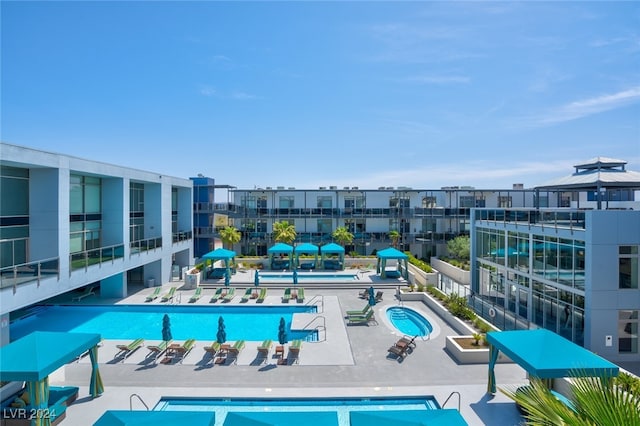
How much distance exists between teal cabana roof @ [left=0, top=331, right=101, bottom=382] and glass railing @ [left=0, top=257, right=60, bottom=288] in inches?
165

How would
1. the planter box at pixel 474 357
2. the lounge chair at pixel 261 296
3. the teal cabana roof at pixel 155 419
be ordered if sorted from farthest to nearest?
the lounge chair at pixel 261 296 < the planter box at pixel 474 357 < the teal cabana roof at pixel 155 419

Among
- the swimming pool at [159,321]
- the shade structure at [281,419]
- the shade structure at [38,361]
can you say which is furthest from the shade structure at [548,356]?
the shade structure at [38,361]

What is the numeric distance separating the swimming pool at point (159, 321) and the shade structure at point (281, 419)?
9221 millimetres

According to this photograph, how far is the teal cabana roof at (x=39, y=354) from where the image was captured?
29.5 feet

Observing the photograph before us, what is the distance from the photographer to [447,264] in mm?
30406

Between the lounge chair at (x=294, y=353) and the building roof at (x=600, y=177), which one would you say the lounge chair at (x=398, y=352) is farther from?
the building roof at (x=600, y=177)

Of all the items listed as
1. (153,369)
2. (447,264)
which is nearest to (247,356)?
(153,369)

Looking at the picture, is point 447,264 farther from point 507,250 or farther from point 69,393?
point 69,393

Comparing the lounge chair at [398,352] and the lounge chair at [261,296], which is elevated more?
the lounge chair at [261,296]

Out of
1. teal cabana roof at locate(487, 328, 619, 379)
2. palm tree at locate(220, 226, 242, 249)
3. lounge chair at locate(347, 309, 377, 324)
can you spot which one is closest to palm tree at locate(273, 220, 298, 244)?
palm tree at locate(220, 226, 242, 249)

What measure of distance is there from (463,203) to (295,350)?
3191 centimetres

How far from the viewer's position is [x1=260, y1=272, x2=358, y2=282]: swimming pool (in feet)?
91.3

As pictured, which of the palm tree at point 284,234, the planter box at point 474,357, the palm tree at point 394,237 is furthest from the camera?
the palm tree at point 394,237

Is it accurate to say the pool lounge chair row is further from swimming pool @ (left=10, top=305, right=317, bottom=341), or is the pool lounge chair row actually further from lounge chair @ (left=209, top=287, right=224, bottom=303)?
lounge chair @ (left=209, top=287, right=224, bottom=303)
